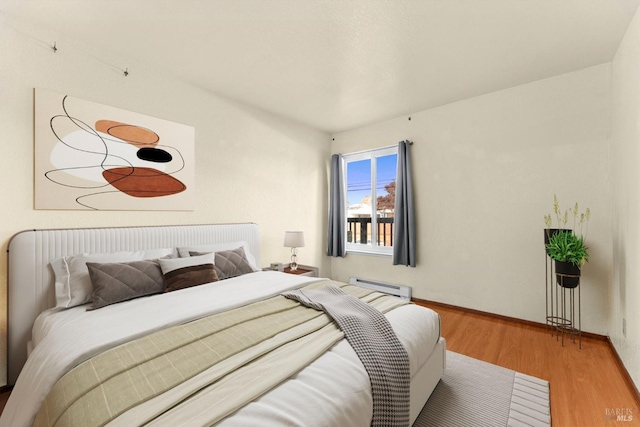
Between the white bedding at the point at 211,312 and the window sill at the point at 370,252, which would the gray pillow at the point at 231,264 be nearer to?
the white bedding at the point at 211,312

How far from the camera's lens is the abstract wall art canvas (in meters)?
2.13

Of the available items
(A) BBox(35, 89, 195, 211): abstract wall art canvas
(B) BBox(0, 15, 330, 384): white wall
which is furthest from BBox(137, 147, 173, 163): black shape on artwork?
(B) BBox(0, 15, 330, 384): white wall

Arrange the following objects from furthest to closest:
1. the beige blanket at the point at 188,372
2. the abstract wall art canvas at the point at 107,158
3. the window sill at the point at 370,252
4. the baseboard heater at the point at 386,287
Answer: the window sill at the point at 370,252
the baseboard heater at the point at 386,287
the abstract wall art canvas at the point at 107,158
the beige blanket at the point at 188,372

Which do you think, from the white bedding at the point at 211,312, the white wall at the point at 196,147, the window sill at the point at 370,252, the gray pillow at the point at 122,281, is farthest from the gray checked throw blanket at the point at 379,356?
the window sill at the point at 370,252

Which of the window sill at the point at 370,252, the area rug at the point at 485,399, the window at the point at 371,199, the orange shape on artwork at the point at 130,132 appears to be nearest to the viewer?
the area rug at the point at 485,399

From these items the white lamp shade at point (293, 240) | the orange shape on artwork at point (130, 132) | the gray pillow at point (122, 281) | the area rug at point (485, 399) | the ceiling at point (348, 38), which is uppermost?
the ceiling at point (348, 38)

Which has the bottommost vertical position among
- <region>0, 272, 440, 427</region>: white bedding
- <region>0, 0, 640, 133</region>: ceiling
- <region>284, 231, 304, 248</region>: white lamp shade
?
<region>0, 272, 440, 427</region>: white bedding

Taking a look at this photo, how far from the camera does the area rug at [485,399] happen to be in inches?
65.2

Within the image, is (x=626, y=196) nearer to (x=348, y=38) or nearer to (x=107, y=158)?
(x=348, y=38)

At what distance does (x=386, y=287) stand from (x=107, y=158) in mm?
3626

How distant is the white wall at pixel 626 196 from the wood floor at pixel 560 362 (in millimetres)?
172

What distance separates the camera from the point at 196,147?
3.03 m

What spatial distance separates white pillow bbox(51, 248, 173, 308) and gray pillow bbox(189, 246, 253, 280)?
0.74 meters

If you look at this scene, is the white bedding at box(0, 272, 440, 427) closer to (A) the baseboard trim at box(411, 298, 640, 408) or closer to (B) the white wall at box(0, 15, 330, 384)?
(B) the white wall at box(0, 15, 330, 384)
